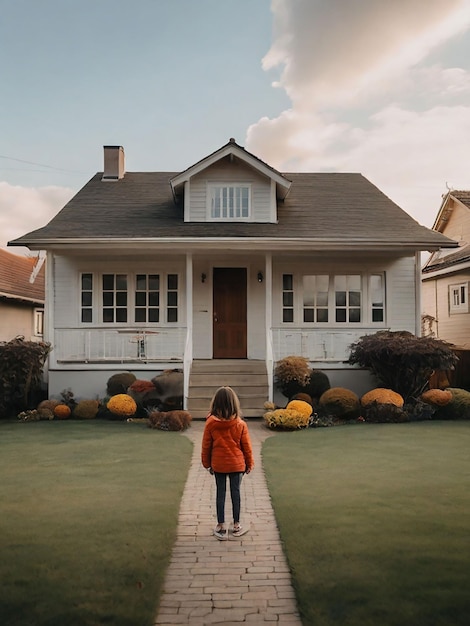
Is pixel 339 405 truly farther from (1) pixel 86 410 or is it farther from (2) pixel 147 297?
(2) pixel 147 297

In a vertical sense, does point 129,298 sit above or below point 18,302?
below

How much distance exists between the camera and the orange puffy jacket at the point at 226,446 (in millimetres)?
5730

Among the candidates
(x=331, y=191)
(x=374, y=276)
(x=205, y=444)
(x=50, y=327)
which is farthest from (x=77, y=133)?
(x=205, y=444)

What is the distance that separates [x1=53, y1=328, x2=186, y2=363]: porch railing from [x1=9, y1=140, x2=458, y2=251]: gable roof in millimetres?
2278

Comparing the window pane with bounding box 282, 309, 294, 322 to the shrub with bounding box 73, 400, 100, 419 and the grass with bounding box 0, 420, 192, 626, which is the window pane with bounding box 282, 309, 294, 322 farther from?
A: the grass with bounding box 0, 420, 192, 626

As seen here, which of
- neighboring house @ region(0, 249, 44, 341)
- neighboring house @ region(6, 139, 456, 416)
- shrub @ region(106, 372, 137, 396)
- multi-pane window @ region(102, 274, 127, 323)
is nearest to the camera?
shrub @ region(106, 372, 137, 396)

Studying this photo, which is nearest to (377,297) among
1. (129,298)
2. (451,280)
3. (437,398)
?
(437,398)

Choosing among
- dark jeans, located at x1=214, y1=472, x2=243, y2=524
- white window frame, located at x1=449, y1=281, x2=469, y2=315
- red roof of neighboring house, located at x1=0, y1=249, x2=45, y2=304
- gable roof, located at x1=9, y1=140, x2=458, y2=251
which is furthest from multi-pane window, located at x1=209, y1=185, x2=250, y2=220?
dark jeans, located at x1=214, y1=472, x2=243, y2=524

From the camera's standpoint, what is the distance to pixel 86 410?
13.7 m

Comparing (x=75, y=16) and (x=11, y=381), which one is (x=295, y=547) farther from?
(x=75, y=16)

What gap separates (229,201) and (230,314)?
327 centimetres

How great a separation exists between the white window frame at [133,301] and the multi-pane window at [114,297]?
7cm

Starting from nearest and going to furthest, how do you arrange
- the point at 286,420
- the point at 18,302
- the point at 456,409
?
1. the point at 286,420
2. the point at 456,409
3. the point at 18,302

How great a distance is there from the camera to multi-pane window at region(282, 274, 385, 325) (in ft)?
53.8
